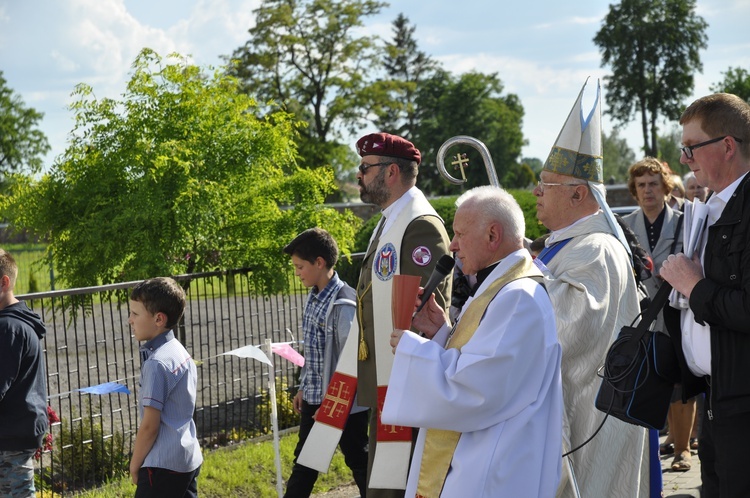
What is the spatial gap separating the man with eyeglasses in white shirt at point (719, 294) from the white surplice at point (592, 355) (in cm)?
48

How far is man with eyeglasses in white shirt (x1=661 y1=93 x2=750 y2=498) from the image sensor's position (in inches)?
126

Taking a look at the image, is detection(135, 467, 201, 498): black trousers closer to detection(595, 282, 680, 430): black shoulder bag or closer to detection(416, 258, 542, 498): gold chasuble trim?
detection(416, 258, 542, 498): gold chasuble trim

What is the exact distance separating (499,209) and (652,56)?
205 feet

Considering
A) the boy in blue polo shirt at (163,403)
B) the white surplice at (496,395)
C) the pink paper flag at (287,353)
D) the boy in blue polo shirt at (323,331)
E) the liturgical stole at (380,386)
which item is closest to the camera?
the white surplice at (496,395)

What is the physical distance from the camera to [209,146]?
7727 millimetres

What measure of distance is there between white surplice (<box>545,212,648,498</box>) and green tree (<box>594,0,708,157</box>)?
58890mm

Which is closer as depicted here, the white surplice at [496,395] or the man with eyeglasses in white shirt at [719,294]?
the white surplice at [496,395]

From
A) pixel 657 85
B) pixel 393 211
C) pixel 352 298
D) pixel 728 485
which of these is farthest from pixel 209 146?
pixel 657 85

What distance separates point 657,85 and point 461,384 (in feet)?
203

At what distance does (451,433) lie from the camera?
10.2ft

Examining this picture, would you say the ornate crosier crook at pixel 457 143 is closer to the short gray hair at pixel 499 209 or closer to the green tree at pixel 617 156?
the short gray hair at pixel 499 209

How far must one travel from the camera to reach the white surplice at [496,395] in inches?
114

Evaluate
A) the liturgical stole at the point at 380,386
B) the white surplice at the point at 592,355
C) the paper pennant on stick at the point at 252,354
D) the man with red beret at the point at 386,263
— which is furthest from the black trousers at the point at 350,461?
the white surplice at the point at 592,355

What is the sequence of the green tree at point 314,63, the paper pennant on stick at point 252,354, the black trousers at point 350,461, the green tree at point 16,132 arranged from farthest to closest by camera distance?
the green tree at point 16,132
the green tree at point 314,63
the paper pennant on stick at point 252,354
the black trousers at point 350,461
